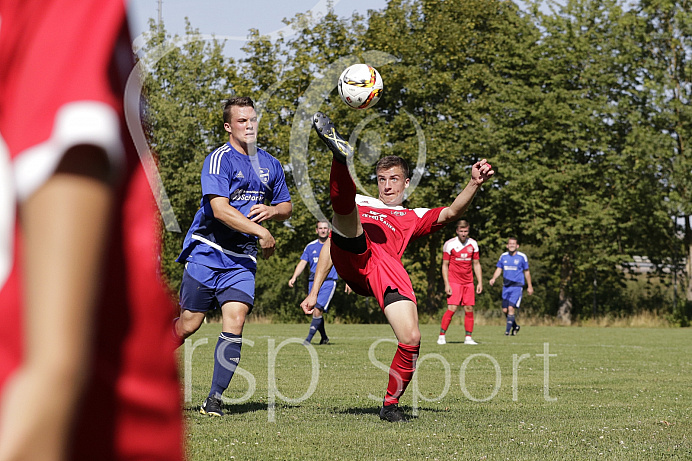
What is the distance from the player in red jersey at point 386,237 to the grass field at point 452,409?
61 centimetres

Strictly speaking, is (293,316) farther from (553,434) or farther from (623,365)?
(553,434)

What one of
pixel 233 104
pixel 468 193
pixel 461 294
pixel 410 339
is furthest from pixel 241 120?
pixel 461 294

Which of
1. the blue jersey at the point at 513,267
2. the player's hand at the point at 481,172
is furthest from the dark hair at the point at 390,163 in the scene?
the blue jersey at the point at 513,267

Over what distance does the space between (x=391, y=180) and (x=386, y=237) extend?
0.60 m

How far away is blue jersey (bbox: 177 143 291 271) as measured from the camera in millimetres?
6965

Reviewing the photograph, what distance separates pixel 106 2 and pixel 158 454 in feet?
1.78

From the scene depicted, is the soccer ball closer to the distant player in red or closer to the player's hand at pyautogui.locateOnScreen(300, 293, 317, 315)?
the player's hand at pyautogui.locateOnScreen(300, 293, 317, 315)

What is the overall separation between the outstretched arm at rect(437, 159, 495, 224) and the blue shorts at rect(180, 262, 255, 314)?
71.2 inches

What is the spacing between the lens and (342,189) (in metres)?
6.30

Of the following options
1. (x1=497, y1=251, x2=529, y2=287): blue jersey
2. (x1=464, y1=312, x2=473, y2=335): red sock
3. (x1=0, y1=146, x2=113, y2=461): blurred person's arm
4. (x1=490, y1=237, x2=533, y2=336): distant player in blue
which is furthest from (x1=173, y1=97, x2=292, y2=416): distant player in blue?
(x1=497, y1=251, x2=529, y2=287): blue jersey

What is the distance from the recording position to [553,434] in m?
6.10

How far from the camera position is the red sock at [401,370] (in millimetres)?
6680

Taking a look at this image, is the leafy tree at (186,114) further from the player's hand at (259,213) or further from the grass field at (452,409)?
the player's hand at (259,213)

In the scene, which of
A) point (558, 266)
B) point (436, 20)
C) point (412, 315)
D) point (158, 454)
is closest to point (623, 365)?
point (412, 315)
